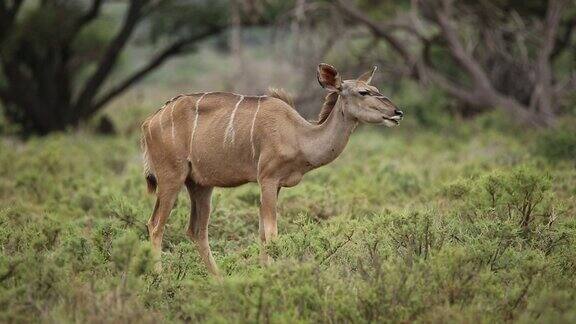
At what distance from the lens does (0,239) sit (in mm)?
7875

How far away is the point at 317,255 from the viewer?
712cm

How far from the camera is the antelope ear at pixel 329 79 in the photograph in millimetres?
7840

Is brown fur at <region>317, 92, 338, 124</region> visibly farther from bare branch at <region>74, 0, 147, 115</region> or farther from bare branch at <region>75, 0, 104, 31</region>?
bare branch at <region>75, 0, 104, 31</region>

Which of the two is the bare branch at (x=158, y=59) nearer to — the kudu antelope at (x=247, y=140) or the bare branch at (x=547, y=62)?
the bare branch at (x=547, y=62)

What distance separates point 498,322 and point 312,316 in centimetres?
124

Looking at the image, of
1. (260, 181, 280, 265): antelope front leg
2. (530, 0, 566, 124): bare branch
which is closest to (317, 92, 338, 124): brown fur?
(260, 181, 280, 265): antelope front leg

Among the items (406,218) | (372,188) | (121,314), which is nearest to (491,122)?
(372,188)

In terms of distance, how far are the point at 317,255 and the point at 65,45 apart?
43.8 ft

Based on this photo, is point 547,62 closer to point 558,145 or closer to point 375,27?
point 375,27

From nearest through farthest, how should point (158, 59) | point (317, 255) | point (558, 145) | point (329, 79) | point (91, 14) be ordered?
point (317, 255), point (329, 79), point (558, 145), point (91, 14), point (158, 59)

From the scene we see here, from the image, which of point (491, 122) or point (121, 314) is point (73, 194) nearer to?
point (121, 314)

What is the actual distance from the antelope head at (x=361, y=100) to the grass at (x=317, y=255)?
0.86 metres

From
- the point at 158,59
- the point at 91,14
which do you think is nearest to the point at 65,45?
the point at 91,14

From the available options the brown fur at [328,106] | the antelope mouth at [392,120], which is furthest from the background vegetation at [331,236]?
the brown fur at [328,106]
